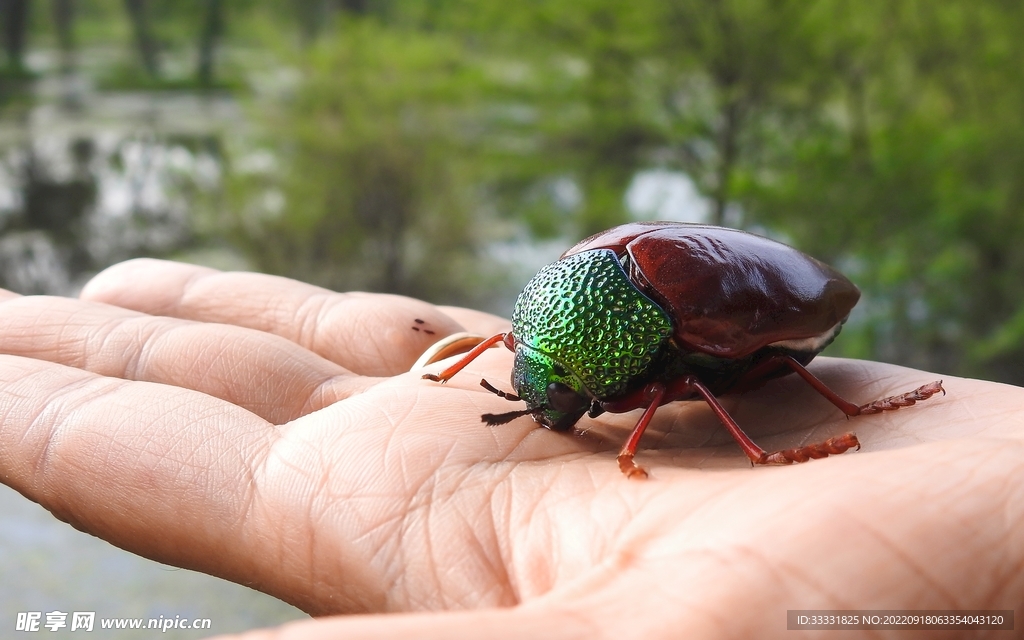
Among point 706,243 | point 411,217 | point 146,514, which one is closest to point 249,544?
point 146,514

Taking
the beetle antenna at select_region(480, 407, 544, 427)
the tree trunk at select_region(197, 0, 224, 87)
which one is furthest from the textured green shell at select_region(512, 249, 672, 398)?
the tree trunk at select_region(197, 0, 224, 87)

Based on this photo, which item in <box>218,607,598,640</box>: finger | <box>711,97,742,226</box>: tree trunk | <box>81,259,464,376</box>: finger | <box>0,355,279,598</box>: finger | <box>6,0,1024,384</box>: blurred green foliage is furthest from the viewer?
<box>711,97,742,226</box>: tree trunk

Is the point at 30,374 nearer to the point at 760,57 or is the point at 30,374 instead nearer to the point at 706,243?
the point at 706,243

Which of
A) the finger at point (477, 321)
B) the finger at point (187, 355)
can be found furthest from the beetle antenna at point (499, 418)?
the finger at point (477, 321)

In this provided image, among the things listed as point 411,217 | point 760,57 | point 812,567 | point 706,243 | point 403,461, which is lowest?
point 411,217

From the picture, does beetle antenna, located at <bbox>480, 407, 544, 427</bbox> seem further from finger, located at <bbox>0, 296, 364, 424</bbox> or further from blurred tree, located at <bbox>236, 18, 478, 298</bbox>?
blurred tree, located at <bbox>236, 18, 478, 298</bbox>

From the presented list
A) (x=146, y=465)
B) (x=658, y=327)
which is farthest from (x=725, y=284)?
(x=146, y=465)

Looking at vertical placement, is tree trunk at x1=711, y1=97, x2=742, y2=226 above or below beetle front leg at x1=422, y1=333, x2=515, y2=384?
above
